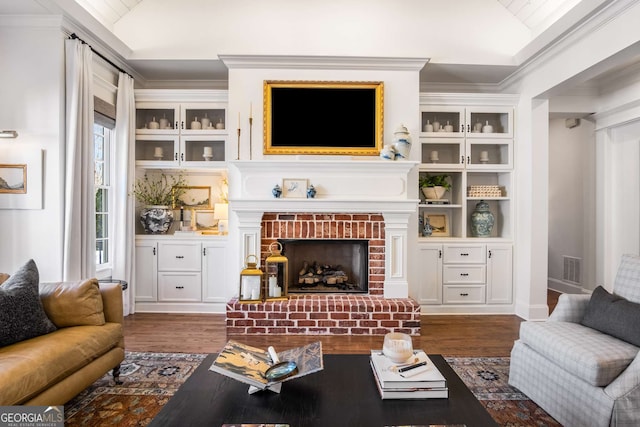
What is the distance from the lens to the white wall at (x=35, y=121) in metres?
3.01

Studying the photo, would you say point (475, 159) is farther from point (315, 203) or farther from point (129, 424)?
point (129, 424)

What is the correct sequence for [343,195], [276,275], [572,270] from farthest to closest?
[572,270] → [343,195] → [276,275]

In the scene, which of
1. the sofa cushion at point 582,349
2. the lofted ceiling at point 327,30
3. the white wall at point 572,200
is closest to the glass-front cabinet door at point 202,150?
the lofted ceiling at point 327,30

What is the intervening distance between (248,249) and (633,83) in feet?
15.5

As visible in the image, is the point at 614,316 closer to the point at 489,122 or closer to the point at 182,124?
the point at 489,122

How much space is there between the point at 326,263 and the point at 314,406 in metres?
2.68

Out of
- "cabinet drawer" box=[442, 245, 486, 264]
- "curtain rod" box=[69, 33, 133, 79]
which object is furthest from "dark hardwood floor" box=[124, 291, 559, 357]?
"curtain rod" box=[69, 33, 133, 79]

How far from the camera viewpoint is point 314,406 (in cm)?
140

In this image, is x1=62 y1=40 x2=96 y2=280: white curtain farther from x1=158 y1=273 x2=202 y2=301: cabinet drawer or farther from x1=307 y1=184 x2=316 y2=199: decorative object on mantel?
x1=307 y1=184 x2=316 y2=199: decorative object on mantel

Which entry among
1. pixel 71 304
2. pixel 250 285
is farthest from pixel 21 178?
pixel 250 285

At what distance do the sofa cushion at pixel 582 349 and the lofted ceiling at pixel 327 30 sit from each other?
299cm

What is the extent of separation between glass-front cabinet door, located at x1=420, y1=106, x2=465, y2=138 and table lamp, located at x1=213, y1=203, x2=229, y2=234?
8.07 ft

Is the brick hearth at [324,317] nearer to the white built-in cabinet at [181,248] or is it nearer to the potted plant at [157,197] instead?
the white built-in cabinet at [181,248]

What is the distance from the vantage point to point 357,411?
136cm
